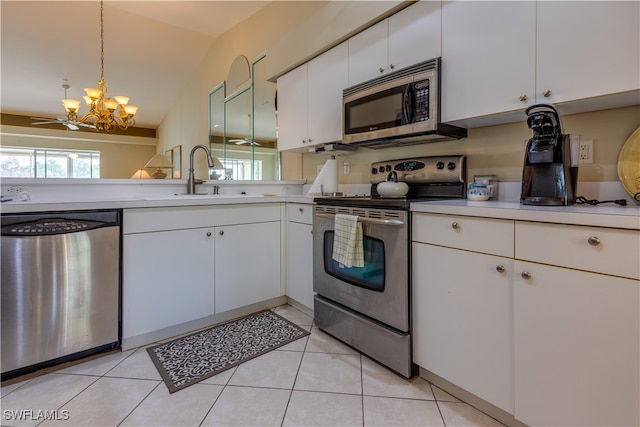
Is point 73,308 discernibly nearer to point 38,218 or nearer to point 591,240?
point 38,218

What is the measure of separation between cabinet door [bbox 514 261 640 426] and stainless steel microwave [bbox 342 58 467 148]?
0.93 meters

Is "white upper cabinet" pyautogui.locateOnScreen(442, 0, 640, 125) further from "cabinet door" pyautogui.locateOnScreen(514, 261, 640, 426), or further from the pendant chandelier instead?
the pendant chandelier

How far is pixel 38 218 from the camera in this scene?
1499mm

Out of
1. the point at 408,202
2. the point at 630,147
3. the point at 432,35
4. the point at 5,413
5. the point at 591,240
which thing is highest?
the point at 432,35

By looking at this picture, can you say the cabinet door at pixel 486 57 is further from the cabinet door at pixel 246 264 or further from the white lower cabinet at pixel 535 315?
the cabinet door at pixel 246 264

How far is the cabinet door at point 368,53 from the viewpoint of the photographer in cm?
194

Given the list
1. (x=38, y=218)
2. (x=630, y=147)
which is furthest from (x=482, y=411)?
(x=38, y=218)

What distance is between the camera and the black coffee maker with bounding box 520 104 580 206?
1244 millimetres

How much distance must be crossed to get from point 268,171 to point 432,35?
7.33ft

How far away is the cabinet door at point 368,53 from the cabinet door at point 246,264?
1.27 metres

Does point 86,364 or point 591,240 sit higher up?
point 591,240

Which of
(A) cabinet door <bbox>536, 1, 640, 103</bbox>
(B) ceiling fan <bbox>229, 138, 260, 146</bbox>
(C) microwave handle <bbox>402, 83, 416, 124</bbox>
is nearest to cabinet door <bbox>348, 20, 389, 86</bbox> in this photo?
(C) microwave handle <bbox>402, 83, 416, 124</bbox>

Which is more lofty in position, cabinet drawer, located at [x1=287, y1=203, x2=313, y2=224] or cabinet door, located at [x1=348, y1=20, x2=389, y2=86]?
cabinet door, located at [x1=348, y1=20, x2=389, y2=86]

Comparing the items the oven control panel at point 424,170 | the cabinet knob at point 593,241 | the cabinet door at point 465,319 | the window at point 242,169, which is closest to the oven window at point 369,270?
the cabinet door at point 465,319
